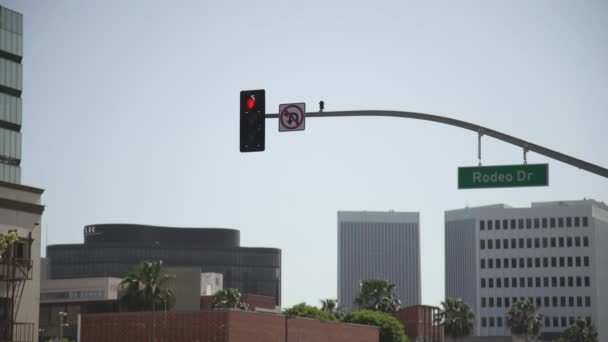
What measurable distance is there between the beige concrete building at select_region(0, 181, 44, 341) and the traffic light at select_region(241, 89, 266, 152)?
24.6m

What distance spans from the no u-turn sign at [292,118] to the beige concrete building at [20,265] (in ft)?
79.3

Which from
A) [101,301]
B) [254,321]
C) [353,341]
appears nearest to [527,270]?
[101,301]

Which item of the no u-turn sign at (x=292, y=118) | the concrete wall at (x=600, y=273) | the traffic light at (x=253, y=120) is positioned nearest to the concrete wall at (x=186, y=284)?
the no u-turn sign at (x=292, y=118)

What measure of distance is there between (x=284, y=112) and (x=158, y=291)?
216 ft

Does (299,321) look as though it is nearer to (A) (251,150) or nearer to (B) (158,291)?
(B) (158,291)

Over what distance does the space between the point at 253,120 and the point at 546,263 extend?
17113 cm

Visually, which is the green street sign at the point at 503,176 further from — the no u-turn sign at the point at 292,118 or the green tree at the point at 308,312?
the green tree at the point at 308,312

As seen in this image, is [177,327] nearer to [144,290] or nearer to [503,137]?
[144,290]

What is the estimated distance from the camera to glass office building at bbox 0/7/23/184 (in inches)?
4279

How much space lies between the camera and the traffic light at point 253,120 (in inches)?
1074

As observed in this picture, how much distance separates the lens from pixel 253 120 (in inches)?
1084

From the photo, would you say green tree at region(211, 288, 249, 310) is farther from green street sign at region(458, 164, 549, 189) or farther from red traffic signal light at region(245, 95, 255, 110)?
red traffic signal light at region(245, 95, 255, 110)

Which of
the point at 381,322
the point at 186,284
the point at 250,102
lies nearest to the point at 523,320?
the point at 381,322

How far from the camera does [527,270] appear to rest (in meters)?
193
